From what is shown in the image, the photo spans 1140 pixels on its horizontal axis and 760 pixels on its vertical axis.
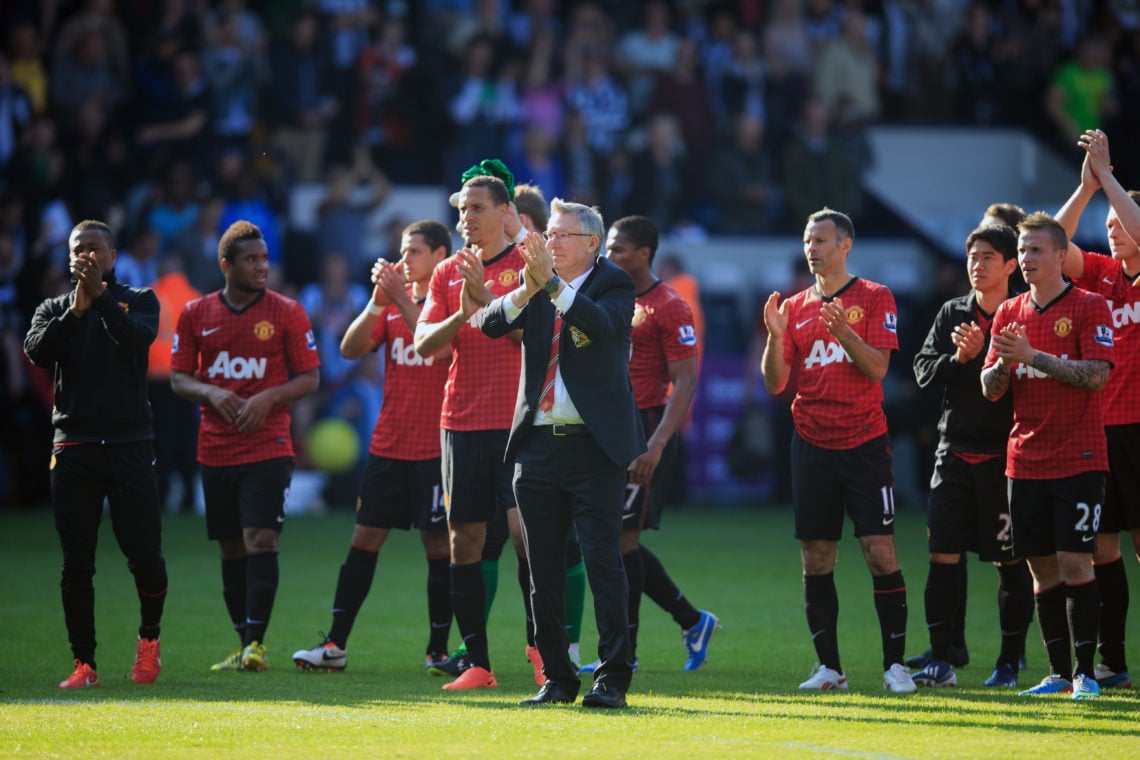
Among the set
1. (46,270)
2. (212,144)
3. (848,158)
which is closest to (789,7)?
(848,158)

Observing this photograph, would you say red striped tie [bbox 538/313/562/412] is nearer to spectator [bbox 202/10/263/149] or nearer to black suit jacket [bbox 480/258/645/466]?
black suit jacket [bbox 480/258/645/466]

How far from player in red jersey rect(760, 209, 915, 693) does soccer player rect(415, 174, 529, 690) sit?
1445mm

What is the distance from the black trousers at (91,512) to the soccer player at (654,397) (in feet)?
8.57

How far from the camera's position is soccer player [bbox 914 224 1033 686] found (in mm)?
8859

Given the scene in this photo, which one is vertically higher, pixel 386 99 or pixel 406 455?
pixel 386 99

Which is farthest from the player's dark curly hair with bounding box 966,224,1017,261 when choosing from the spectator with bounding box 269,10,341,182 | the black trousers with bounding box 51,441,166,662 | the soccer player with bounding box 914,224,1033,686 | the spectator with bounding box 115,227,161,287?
the spectator with bounding box 269,10,341,182

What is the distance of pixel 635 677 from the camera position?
9070 mm

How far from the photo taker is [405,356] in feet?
31.9

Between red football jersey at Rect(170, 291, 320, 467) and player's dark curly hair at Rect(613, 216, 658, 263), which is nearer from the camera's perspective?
red football jersey at Rect(170, 291, 320, 467)

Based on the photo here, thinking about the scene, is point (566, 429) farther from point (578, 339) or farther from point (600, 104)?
point (600, 104)

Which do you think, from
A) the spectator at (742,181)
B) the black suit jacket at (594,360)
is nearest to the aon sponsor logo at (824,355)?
the black suit jacket at (594,360)

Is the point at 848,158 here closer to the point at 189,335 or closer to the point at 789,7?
the point at 789,7

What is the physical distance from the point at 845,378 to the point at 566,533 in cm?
182

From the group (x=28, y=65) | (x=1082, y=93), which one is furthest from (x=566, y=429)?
(x=1082, y=93)
